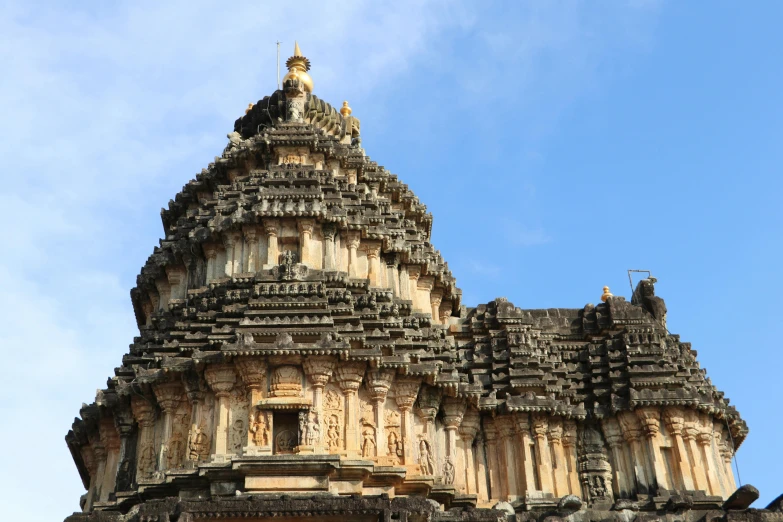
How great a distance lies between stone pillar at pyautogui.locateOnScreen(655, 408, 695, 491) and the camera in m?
32.1

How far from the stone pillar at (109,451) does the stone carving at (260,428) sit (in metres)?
6.21

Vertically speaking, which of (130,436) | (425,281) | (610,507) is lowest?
(610,507)

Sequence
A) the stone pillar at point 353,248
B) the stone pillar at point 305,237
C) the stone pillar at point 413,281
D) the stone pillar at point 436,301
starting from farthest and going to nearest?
1. the stone pillar at point 436,301
2. the stone pillar at point 413,281
3. the stone pillar at point 353,248
4. the stone pillar at point 305,237

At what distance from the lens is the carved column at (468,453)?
104 feet

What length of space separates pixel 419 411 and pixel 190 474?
7.19m

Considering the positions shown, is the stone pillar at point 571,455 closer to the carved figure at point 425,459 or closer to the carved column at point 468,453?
the carved column at point 468,453

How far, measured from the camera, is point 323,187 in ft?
116

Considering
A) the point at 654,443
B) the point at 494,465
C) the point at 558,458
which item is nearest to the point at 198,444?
the point at 494,465

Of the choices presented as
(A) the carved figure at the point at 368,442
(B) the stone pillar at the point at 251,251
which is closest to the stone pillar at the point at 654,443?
(A) the carved figure at the point at 368,442

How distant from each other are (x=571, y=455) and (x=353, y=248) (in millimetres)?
9645

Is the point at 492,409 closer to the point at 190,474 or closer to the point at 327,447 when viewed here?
the point at 327,447

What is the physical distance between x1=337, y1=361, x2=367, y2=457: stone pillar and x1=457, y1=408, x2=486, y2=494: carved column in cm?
464

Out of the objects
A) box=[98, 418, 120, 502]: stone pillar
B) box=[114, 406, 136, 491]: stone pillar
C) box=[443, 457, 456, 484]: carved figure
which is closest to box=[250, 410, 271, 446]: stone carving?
box=[114, 406, 136, 491]: stone pillar

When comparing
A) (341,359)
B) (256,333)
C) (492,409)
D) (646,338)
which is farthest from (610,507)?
(256,333)
